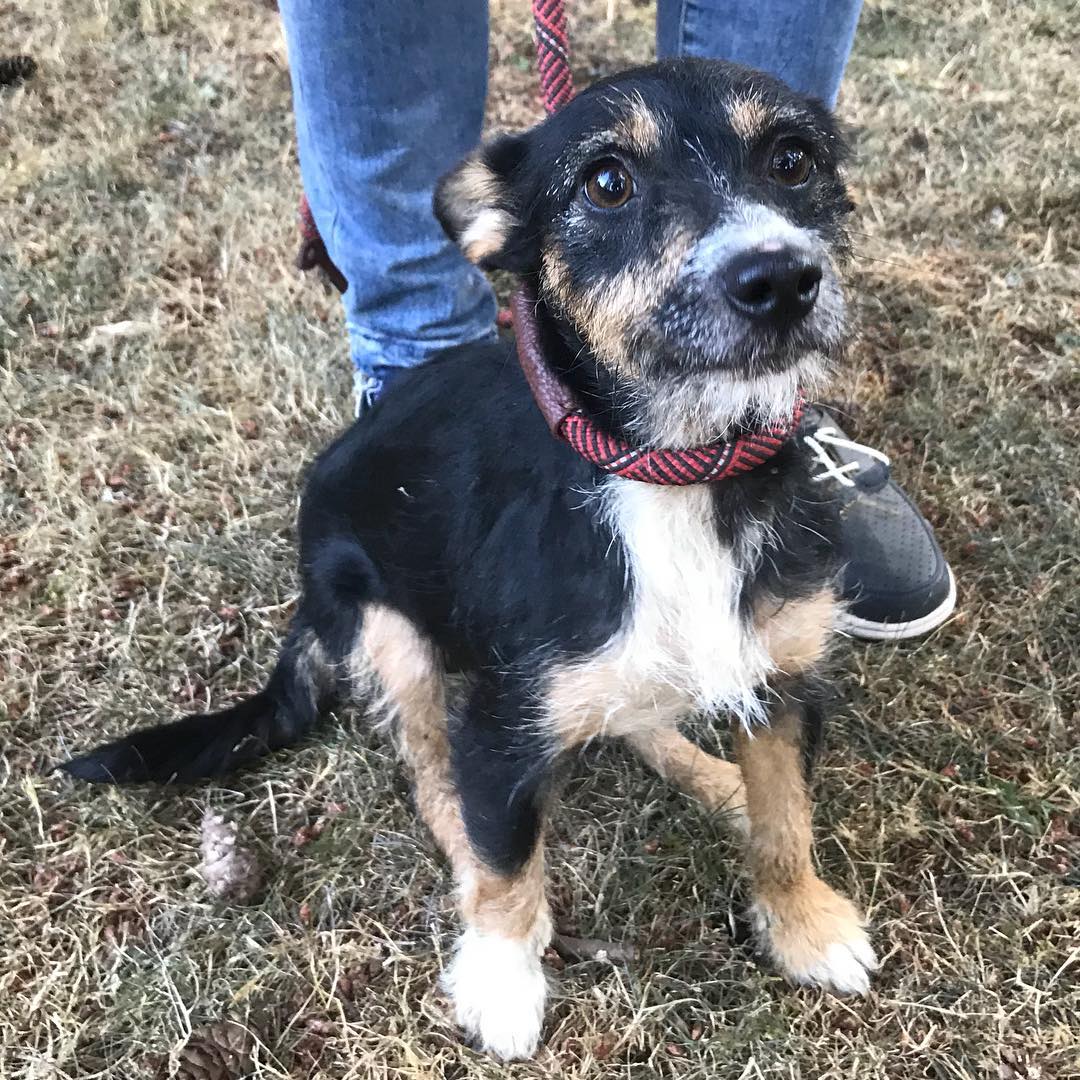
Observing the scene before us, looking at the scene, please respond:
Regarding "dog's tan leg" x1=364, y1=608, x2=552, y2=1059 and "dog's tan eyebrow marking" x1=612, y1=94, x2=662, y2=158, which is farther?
"dog's tan leg" x1=364, y1=608, x2=552, y2=1059

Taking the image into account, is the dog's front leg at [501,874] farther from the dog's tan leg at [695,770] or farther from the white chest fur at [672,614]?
the dog's tan leg at [695,770]

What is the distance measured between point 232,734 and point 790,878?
1.43 metres

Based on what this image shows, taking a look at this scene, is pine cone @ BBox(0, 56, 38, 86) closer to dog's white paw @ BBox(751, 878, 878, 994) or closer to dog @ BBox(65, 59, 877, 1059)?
dog @ BBox(65, 59, 877, 1059)

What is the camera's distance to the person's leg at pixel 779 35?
2.58 m

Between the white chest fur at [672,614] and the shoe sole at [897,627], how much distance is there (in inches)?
42.3

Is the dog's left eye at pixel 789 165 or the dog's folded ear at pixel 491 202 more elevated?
the dog's left eye at pixel 789 165

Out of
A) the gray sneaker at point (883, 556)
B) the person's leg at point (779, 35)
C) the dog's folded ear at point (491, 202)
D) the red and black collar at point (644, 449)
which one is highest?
the person's leg at point (779, 35)

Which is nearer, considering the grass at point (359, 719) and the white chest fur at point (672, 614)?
the white chest fur at point (672, 614)

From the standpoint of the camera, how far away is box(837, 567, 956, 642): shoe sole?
2.98 metres

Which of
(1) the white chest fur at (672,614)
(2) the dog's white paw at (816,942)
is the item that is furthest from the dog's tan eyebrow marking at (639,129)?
(2) the dog's white paw at (816,942)

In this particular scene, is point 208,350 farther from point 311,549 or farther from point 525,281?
point 525,281

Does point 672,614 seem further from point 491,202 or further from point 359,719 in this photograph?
point 359,719

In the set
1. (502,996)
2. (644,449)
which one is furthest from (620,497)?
(502,996)

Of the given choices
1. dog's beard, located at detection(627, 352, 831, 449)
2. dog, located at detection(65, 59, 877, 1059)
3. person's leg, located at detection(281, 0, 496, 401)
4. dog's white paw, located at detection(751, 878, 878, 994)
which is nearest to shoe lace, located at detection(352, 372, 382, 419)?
person's leg, located at detection(281, 0, 496, 401)
